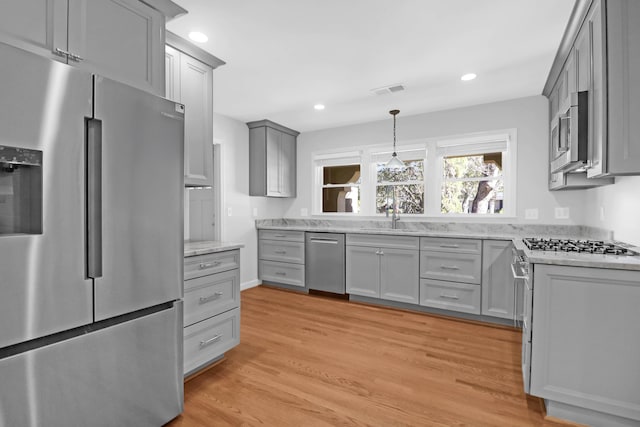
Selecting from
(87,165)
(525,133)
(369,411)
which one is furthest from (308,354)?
(525,133)

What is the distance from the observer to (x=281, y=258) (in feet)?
15.6

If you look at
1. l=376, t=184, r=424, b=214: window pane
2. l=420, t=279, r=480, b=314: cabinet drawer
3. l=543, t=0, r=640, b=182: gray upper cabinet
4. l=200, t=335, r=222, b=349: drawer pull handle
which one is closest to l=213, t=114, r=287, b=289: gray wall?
l=376, t=184, r=424, b=214: window pane

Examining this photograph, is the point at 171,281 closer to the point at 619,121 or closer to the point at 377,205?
the point at 619,121

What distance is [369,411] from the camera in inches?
73.8

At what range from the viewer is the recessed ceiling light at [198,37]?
7.80 feet

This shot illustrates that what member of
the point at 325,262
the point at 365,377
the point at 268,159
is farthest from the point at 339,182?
the point at 365,377

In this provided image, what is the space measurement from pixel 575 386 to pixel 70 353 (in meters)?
2.55

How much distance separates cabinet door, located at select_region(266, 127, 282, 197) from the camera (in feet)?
15.6

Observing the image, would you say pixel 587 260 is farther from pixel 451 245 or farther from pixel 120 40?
pixel 120 40

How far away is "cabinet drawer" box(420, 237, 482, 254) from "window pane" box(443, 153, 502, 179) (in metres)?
1.09

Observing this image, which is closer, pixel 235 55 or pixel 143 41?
pixel 143 41

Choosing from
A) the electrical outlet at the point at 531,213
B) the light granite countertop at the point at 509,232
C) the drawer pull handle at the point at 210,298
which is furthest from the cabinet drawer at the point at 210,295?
the electrical outlet at the point at 531,213

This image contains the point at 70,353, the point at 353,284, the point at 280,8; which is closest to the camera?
the point at 70,353

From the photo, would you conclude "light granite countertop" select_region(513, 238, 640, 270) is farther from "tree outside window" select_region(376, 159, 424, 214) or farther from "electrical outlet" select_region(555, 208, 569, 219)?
"tree outside window" select_region(376, 159, 424, 214)
